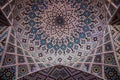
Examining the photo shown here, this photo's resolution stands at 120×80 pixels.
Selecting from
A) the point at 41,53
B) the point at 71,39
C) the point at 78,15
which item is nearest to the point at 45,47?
the point at 41,53

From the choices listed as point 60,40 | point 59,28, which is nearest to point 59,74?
point 60,40

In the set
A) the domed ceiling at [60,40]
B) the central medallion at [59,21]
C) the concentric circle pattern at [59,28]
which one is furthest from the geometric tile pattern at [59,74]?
the central medallion at [59,21]

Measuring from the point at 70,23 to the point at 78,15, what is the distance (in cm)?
63

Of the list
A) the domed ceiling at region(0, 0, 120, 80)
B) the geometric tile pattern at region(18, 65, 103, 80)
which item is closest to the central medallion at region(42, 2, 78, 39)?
the domed ceiling at region(0, 0, 120, 80)

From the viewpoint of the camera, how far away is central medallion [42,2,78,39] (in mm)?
14102

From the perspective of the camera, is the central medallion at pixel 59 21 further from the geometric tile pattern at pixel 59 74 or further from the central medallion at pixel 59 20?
the geometric tile pattern at pixel 59 74

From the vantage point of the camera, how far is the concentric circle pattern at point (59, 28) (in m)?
13.6

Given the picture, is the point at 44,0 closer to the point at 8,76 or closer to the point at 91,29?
the point at 91,29

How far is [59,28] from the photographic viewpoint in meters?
14.2

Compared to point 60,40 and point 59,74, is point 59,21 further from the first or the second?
point 59,74

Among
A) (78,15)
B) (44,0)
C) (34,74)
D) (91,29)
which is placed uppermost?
(44,0)

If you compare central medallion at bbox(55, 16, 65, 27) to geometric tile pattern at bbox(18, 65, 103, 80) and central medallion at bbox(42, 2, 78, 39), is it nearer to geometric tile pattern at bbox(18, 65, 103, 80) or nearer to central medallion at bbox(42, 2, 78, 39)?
central medallion at bbox(42, 2, 78, 39)

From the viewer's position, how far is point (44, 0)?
1398 cm

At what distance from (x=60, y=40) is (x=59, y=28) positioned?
681 mm
